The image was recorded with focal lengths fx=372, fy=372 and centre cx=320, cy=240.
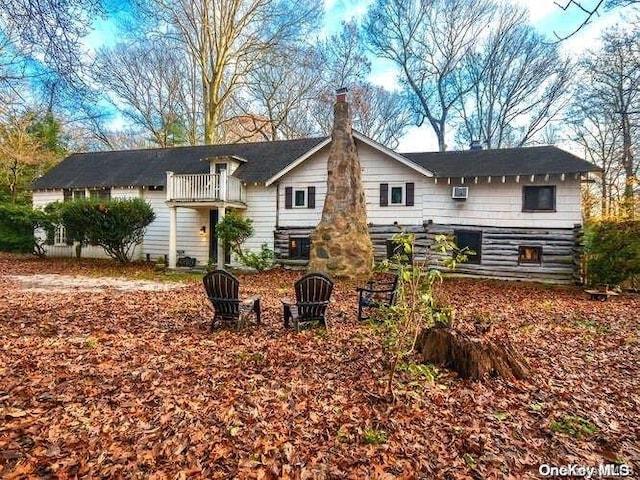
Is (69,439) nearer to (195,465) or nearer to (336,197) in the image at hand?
(195,465)

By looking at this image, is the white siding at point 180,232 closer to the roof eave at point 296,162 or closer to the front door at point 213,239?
the front door at point 213,239

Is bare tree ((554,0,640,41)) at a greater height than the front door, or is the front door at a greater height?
Answer: bare tree ((554,0,640,41))

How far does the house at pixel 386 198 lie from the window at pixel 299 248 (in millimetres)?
50

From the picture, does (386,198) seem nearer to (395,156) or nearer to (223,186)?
(395,156)

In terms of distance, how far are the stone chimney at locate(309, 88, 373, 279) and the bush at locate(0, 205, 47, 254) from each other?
15310 mm

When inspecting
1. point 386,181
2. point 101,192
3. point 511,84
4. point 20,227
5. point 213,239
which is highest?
point 511,84

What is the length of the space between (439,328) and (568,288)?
11.1 meters

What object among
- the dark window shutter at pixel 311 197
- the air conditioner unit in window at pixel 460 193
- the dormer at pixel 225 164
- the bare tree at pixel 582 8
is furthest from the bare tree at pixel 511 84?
Result: the bare tree at pixel 582 8

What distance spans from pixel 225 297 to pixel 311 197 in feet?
37.0

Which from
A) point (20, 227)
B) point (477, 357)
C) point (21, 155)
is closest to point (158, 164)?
point (20, 227)

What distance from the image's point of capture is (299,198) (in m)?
17.8

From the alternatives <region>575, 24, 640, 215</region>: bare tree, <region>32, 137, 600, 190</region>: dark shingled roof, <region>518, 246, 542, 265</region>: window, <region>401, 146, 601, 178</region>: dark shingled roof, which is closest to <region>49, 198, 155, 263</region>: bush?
<region>32, 137, 600, 190</region>: dark shingled roof

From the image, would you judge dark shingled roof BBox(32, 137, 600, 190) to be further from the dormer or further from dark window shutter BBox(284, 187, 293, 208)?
dark window shutter BBox(284, 187, 293, 208)

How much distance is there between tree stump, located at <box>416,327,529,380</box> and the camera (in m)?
4.67
